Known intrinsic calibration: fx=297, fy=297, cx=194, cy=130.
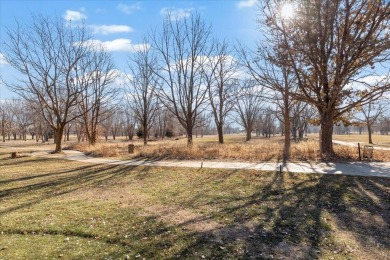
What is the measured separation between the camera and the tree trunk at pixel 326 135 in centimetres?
1455

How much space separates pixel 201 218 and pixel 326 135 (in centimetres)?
1079

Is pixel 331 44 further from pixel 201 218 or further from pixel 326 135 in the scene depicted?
pixel 201 218

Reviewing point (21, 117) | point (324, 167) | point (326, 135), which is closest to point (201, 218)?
point (324, 167)

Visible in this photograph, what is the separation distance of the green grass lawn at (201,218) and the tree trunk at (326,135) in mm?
5091

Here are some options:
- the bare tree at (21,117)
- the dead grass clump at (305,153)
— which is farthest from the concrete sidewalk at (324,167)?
the bare tree at (21,117)

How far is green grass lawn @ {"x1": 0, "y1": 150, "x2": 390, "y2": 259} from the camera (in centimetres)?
500

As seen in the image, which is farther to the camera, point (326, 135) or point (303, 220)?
point (326, 135)

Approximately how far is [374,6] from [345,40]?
202 centimetres

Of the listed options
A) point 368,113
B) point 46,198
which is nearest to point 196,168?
point 46,198

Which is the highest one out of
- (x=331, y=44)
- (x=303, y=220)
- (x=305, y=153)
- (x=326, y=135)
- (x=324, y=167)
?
(x=331, y=44)

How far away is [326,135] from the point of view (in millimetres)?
15023

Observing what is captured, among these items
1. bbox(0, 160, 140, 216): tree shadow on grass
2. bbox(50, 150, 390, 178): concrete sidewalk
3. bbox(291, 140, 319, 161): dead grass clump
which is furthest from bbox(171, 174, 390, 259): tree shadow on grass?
bbox(0, 160, 140, 216): tree shadow on grass

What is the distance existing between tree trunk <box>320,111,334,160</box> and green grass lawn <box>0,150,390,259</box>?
16.7 ft

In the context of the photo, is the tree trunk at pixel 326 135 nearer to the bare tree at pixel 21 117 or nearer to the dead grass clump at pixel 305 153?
the dead grass clump at pixel 305 153
